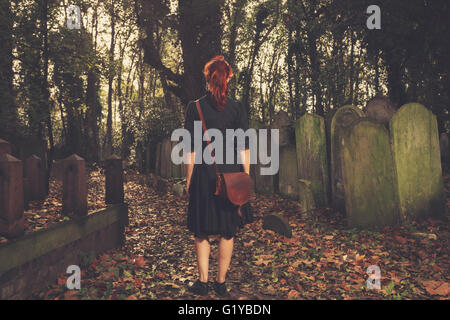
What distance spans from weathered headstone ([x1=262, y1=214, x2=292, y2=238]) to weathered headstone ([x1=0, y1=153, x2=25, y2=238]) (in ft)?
11.7

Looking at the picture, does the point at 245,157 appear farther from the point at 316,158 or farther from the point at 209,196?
the point at 316,158

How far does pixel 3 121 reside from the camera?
6176 mm

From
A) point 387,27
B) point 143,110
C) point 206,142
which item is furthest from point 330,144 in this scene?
point 143,110

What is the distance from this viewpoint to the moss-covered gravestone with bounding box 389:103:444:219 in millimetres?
5316

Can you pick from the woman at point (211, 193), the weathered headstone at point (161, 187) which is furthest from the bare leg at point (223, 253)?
the weathered headstone at point (161, 187)

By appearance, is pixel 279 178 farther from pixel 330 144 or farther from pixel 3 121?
pixel 3 121

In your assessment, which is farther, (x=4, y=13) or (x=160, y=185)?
(x=160, y=185)

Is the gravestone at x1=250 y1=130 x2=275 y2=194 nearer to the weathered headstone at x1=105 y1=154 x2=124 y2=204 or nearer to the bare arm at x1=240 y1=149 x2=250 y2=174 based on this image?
the weathered headstone at x1=105 y1=154 x2=124 y2=204

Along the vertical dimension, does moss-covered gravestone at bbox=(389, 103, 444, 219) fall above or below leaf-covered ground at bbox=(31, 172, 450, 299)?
above

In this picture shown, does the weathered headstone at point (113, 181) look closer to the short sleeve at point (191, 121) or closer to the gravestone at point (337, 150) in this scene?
the short sleeve at point (191, 121)

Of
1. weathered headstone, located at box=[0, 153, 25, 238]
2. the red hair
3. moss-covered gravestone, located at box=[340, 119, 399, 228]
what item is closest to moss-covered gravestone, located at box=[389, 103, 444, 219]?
moss-covered gravestone, located at box=[340, 119, 399, 228]

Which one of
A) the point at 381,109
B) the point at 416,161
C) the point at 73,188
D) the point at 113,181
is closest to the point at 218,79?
the point at 73,188

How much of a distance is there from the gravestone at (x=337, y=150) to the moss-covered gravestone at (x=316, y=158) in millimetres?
162
